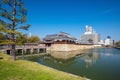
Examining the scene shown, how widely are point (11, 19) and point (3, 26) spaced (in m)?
1.45

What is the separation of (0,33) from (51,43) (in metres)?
39.6

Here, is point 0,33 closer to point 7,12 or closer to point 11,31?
point 11,31

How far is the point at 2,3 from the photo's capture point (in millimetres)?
15578

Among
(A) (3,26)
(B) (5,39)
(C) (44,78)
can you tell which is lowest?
(C) (44,78)

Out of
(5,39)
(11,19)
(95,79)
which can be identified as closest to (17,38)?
(5,39)

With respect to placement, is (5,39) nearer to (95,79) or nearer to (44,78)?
(44,78)

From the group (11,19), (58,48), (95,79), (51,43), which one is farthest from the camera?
(51,43)

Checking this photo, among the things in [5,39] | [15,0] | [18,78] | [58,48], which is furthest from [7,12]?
[58,48]

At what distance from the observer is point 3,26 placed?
15328 millimetres

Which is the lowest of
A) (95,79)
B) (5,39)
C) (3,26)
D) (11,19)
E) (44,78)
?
(95,79)

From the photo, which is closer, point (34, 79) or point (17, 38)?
point (34, 79)

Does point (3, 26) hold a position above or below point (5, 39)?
above

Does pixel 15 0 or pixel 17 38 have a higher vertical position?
pixel 15 0

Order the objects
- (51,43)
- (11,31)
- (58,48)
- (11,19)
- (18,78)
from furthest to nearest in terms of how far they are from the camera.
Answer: (51,43) → (58,48) → (11,19) → (11,31) → (18,78)
